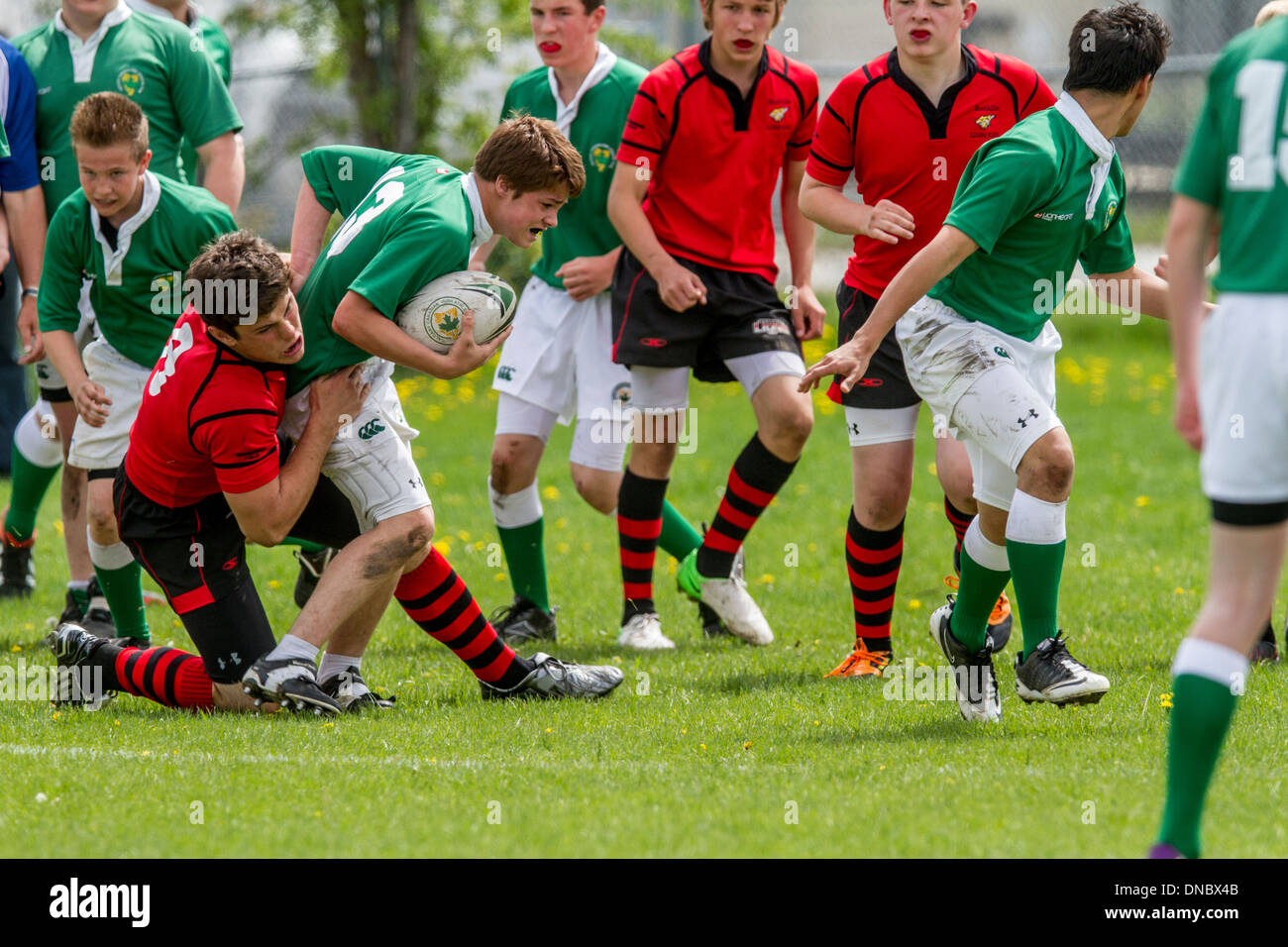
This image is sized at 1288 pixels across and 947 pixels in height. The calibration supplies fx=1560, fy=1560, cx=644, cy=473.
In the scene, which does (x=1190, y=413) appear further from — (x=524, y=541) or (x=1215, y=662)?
(x=524, y=541)

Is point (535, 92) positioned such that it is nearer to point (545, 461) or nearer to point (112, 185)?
point (112, 185)

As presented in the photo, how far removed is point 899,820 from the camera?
12.5 feet

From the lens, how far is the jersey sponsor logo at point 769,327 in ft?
20.8

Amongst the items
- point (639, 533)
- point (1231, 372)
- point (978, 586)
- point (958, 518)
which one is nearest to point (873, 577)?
point (958, 518)

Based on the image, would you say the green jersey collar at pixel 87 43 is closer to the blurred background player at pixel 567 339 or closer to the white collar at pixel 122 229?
the white collar at pixel 122 229

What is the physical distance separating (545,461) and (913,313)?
6468 millimetres

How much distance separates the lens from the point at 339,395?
502 cm

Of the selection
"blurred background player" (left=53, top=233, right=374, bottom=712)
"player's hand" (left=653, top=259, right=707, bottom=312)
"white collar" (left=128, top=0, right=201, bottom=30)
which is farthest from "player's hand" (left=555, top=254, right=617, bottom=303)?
"white collar" (left=128, top=0, right=201, bottom=30)

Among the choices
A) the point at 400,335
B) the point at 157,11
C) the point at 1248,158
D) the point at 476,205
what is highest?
the point at 157,11

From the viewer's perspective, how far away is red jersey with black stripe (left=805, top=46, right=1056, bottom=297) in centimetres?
557

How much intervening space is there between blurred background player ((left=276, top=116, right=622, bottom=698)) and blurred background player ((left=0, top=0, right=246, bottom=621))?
68.7 inches

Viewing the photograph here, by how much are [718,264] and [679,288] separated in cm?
32

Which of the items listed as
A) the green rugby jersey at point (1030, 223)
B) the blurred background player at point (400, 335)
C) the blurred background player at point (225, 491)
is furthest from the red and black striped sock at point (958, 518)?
the blurred background player at point (225, 491)

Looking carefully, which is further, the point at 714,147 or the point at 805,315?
the point at 805,315
